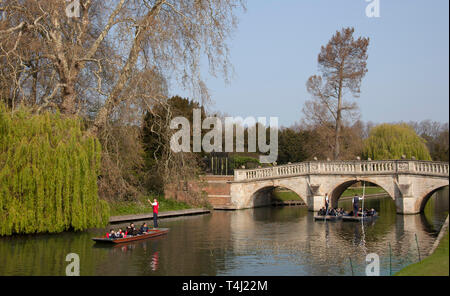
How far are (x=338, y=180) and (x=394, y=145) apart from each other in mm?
23066

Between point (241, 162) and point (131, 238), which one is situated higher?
point (241, 162)

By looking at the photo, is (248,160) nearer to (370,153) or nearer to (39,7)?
(370,153)

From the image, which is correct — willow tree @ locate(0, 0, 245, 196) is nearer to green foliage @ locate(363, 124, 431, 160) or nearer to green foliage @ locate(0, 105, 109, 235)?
green foliage @ locate(0, 105, 109, 235)

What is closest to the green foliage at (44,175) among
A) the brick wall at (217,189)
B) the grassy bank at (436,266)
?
the grassy bank at (436,266)

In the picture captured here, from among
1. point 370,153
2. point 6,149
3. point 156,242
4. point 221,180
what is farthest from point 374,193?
point 6,149

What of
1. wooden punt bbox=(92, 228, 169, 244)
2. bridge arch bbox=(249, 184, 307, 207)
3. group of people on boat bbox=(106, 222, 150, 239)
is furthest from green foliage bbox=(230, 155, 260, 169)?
group of people on boat bbox=(106, 222, 150, 239)

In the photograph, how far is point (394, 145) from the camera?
50281 mm

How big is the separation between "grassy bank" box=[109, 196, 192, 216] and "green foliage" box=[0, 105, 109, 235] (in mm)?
4929

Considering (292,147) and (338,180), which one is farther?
(292,147)

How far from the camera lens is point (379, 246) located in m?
17.6

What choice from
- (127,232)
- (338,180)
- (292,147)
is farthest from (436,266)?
(292,147)

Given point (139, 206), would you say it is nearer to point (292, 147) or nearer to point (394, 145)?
point (292, 147)

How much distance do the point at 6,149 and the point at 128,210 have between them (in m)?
8.86
